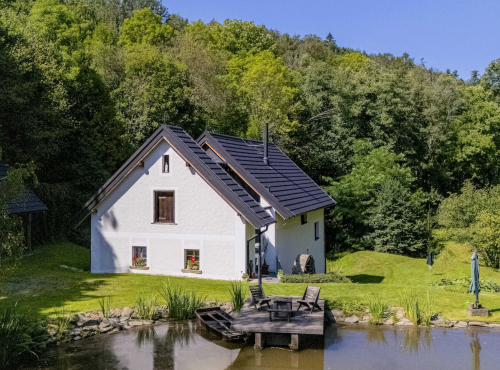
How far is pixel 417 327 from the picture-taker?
15906 mm

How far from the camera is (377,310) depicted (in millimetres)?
16344

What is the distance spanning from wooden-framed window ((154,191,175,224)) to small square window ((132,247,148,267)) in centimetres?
159

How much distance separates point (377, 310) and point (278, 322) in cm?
363

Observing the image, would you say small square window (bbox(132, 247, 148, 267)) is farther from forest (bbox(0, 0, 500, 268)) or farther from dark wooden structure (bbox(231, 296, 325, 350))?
dark wooden structure (bbox(231, 296, 325, 350))

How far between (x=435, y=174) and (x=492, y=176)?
7.20 meters

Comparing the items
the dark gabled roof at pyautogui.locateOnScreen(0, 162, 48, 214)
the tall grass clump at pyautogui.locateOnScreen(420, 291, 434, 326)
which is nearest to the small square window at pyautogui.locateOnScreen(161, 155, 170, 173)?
the dark gabled roof at pyautogui.locateOnScreen(0, 162, 48, 214)

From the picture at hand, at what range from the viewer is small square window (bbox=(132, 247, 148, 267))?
23844 mm

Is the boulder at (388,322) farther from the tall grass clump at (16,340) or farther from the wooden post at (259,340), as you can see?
the tall grass clump at (16,340)

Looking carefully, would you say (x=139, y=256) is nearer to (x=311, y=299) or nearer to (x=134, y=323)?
(x=134, y=323)

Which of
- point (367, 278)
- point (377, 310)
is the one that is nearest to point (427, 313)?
point (377, 310)

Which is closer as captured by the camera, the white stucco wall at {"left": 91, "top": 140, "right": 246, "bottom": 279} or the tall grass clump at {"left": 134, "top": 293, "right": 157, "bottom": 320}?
the tall grass clump at {"left": 134, "top": 293, "right": 157, "bottom": 320}

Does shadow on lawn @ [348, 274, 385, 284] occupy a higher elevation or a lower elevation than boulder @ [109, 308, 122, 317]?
lower

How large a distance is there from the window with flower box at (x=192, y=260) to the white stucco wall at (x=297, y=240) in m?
3.61

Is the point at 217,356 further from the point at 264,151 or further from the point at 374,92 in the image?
the point at 374,92
